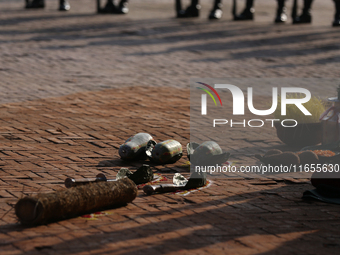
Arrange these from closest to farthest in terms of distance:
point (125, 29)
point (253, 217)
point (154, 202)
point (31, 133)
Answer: point (253, 217) → point (154, 202) → point (31, 133) → point (125, 29)

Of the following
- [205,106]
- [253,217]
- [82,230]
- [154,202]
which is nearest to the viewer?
[82,230]

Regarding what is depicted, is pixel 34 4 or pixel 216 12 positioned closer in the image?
pixel 216 12

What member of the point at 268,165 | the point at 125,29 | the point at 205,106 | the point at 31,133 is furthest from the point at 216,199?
the point at 125,29

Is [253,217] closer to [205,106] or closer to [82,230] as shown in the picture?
[82,230]

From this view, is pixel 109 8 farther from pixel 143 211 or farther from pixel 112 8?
pixel 143 211

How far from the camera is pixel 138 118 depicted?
8.95 meters

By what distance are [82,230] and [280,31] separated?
14.7m

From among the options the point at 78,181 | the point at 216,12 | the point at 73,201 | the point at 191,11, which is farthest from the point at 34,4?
the point at 73,201

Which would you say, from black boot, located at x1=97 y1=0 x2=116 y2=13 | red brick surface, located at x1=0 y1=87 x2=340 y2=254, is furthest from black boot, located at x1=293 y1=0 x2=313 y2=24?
red brick surface, located at x1=0 y1=87 x2=340 y2=254

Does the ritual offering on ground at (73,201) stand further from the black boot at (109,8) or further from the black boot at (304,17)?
the black boot at (109,8)

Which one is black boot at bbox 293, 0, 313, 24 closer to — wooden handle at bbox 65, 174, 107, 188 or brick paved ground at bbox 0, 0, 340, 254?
brick paved ground at bbox 0, 0, 340, 254

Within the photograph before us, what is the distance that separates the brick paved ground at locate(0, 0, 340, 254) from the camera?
458 cm

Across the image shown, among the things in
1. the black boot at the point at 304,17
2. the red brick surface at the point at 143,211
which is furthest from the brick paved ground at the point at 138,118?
the black boot at the point at 304,17

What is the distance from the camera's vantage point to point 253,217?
5.10m
